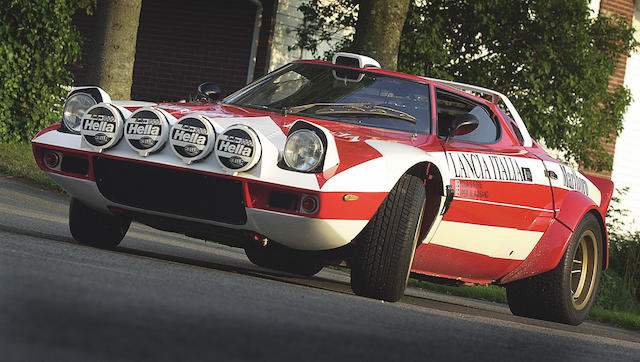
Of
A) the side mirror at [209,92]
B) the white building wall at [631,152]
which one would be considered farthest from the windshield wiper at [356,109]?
the white building wall at [631,152]

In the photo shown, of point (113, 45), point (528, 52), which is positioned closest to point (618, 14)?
point (528, 52)

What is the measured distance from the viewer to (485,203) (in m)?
6.25

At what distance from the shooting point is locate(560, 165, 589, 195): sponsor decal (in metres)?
7.14

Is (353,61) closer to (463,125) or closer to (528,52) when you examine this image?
(463,125)

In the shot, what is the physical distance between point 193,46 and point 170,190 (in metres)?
14.1

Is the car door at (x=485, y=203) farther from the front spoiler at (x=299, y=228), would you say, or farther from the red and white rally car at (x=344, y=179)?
the front spoiler at (x=299, y=228)

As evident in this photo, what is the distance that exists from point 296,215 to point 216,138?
1.91 ft

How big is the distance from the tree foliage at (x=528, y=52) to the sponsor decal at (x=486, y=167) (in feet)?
26.7

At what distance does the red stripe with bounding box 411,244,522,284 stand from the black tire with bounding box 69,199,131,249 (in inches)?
71.5

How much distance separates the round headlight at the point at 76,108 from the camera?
577 cm

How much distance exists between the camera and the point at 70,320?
3.18 m

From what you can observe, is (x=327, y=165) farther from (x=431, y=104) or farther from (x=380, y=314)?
(x=431, y=104)

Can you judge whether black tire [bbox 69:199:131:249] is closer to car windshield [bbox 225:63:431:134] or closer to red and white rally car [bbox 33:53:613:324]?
red and white rally car [bbox 33:53:613:324]

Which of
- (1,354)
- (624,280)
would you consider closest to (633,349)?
(1,354)
